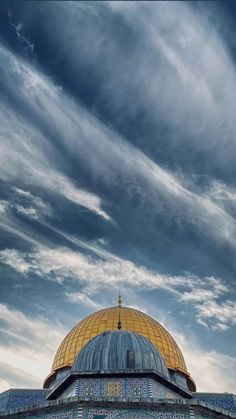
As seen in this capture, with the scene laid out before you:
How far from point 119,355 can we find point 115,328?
7.22m

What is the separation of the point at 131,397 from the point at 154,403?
99 centimetres

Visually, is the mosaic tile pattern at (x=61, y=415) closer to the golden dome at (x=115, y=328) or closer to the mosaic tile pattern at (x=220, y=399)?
the golden dome at (x=115, y=328)

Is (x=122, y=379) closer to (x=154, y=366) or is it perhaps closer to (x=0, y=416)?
(x=154, y=366)

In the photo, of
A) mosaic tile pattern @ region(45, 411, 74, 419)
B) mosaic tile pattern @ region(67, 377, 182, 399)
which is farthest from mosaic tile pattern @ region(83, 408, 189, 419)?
mosaic tile pattern @ region(67, 377, 182, 399)

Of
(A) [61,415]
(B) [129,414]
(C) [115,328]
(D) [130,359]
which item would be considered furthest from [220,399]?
(A) [61,415]

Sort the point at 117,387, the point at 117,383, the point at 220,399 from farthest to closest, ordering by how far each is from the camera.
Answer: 1. the point at 220,399
2. the point at 117,383
3. the point at 117,387

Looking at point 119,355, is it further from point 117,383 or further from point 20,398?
point 20,398

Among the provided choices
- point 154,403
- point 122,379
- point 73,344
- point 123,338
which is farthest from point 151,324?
point 154,403

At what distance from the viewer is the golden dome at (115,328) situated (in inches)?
1168

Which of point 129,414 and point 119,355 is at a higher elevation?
point 119,355

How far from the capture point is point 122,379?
21688 millimetres

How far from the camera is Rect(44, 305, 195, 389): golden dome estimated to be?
A: 29656mm

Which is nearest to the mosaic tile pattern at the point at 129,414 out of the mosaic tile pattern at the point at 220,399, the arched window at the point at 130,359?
the arched window at the point at 130,359

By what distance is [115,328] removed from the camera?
30.2m
